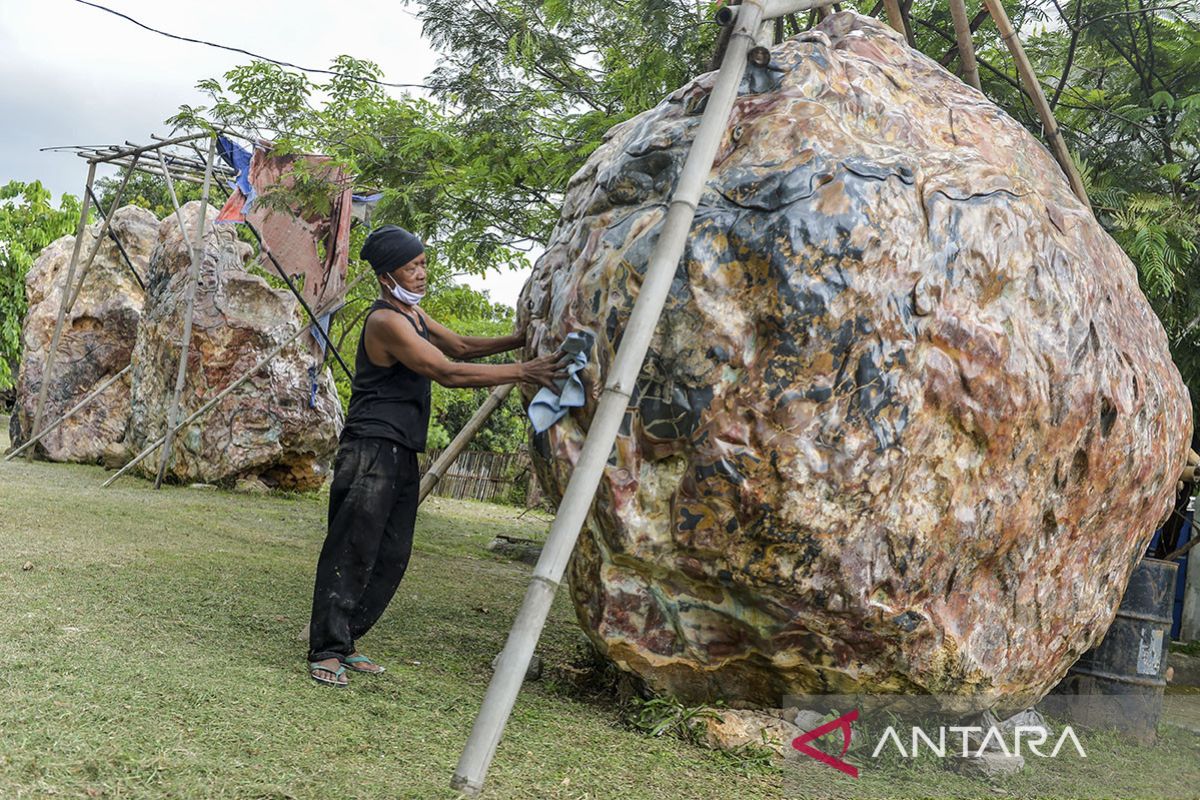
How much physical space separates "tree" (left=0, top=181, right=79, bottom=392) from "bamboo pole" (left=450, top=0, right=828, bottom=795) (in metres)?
25.0

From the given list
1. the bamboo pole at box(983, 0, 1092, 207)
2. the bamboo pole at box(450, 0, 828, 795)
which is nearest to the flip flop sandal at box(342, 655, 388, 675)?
the bamboo pole at box(450, 0, 828, 795)

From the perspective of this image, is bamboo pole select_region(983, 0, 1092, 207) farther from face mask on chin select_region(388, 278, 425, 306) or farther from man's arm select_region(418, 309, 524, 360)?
face mask on chin select_region(388, 278, 425, 306)

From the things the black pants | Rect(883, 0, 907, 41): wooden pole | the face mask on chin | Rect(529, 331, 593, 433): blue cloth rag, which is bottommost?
the black pants

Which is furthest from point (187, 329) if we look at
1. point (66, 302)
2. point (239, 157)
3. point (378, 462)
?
point (378, 462)

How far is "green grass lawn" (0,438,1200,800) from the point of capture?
2.93 meters

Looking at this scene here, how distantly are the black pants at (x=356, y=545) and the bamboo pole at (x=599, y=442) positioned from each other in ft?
4.10

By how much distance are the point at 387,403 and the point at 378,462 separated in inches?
9.6

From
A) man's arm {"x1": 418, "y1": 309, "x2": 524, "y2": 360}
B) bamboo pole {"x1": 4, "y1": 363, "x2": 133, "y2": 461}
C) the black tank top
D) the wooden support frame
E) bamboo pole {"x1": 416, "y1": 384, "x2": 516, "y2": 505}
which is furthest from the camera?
the wooden support frame

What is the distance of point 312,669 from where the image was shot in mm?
4031

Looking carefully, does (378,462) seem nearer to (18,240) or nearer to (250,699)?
(250,699)

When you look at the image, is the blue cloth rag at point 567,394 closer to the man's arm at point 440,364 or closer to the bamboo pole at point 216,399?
the man's arm at point 440,364

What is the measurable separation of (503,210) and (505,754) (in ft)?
18.8

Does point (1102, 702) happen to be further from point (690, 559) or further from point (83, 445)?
point (83, 445)

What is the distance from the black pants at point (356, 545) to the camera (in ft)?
13.7
